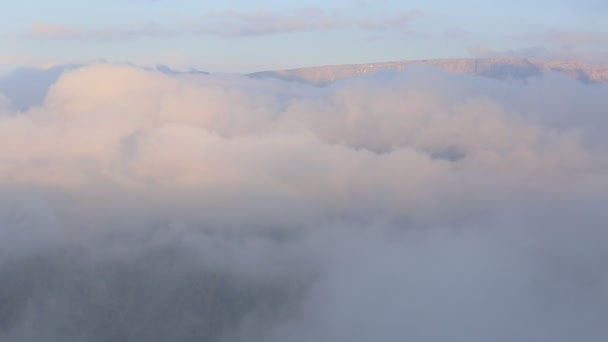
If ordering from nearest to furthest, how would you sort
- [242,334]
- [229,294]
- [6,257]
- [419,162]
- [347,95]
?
[242,334] → [229,294] → [6,257] → [419,162] → [347,95]

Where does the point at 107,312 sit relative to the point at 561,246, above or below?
below

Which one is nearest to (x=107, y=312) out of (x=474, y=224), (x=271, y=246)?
(x=271, y=246)

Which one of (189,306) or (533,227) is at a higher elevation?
(533,227)

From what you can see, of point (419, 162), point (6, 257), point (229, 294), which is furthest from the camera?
point (419, 162)

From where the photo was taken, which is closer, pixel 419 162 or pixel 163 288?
pixel 163 288

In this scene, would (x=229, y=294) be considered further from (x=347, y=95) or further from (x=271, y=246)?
(x=347, y=95)

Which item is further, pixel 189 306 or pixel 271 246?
pixel 271 246

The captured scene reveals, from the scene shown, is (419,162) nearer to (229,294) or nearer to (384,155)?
(384,155)

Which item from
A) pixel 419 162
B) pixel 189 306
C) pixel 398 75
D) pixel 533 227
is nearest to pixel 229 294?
pixel 189 306

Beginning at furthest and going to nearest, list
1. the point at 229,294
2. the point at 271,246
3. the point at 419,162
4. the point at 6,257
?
the point at 419,162, the point at 271,246, the point at 6,257, the point at 229,294
